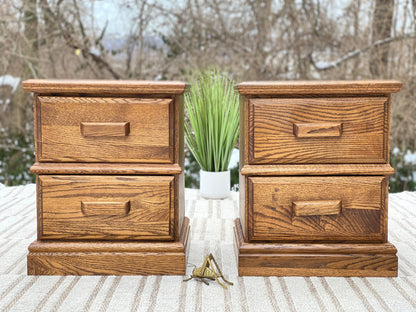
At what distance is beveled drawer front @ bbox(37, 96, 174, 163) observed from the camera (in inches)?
64.4

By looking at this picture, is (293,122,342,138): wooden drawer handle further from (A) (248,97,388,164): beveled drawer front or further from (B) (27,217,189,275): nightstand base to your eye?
(B) (27,217,189,275): nightstand base

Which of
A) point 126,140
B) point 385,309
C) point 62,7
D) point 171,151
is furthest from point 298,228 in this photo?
point 62,7

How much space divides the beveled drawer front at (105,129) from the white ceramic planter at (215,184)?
1.29 m

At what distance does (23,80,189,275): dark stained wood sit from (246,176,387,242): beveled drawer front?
31cm

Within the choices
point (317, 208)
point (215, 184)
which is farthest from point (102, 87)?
point (215, 184)

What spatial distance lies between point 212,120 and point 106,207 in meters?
1.17

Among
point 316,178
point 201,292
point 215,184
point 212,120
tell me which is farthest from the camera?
point 215,184

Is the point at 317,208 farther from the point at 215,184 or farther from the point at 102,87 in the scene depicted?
the point at 215,184

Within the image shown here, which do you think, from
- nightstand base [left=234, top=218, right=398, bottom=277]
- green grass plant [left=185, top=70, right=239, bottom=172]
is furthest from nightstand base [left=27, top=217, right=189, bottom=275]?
green grass plant [left=185, top=70, right=239, bottom=172]

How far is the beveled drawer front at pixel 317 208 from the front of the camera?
1660mm

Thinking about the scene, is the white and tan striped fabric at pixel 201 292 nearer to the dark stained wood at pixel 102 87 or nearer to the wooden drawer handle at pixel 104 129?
the wooden drawer handle at pixel 104 129

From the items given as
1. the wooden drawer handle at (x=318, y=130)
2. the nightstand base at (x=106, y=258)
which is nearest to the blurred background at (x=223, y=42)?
the nightstand base at (x=106, y=258)

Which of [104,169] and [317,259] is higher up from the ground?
[104,169]

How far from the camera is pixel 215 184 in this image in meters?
2.98
